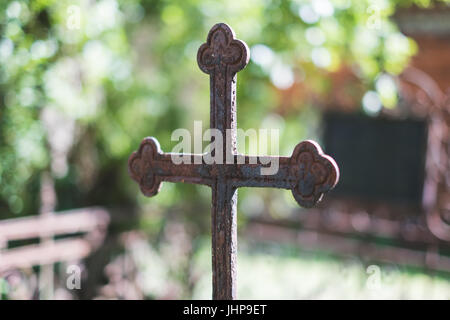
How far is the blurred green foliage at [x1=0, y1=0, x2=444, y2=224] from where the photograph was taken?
3.68m

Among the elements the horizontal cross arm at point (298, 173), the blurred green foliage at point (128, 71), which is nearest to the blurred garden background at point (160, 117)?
the blurred green foliage at point (128, 71)

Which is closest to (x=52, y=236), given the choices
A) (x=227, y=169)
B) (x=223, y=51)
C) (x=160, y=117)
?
(x=160, y=117)

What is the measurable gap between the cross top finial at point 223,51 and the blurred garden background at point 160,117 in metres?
1.27

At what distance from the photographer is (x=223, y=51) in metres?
1.88

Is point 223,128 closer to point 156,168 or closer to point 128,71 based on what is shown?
point 156,168

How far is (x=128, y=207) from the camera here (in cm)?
577

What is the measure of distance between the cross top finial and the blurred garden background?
4.16ft

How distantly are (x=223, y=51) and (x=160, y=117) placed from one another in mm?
4433

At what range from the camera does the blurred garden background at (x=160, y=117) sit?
3732 mm

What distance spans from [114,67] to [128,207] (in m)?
1.49

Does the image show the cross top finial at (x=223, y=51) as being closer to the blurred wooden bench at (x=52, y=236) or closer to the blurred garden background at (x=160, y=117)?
the blurred garden background at (x=160, y=117)

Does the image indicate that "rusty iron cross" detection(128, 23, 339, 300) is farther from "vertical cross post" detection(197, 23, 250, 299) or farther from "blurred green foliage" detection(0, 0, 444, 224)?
"blurred green foliage" detection(0, 0, 444, 224)

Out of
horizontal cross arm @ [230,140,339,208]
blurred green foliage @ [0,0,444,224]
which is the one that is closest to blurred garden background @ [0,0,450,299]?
blurred green foliage @ [0,0,444,224]
